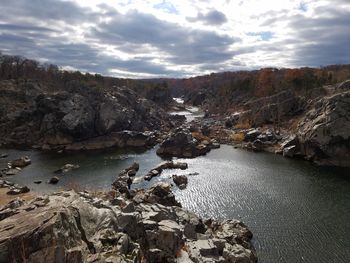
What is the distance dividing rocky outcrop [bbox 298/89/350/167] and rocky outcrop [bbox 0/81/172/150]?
45.3 meters

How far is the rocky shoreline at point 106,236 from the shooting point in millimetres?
18188

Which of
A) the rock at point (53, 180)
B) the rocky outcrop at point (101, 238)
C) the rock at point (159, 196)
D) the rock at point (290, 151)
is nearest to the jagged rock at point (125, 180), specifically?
the rock at point (159, 196)

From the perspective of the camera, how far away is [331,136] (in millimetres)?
81625

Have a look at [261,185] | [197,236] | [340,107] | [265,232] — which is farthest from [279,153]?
[197,236]

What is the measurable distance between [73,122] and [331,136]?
69.7 m

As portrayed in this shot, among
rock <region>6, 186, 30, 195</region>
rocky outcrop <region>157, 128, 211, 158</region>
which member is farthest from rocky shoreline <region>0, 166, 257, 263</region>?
rocky outcrop <region>157, 128, 211, 158</region>

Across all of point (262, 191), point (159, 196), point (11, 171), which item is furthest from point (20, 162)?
point (262, 191)

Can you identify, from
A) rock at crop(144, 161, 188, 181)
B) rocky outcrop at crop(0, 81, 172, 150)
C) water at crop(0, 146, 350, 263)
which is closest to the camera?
water at crop(0, 146, 350, 263)

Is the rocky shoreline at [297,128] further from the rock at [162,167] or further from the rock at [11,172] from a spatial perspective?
the rock at [11,172]

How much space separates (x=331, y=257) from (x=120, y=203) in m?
22.1

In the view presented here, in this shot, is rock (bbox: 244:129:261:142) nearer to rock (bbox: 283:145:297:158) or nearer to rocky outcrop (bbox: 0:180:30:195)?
rock (bbox: 283:145:297:158)

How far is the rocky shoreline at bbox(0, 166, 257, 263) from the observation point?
1819 centimetres

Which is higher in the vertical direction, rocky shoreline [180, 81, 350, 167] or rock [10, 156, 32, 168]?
rocky shoreline [180, 81, 350, 167]

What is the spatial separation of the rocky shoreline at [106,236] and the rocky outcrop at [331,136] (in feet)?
160
